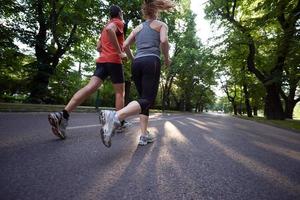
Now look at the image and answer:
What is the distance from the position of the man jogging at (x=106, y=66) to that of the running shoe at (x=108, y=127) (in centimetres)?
106

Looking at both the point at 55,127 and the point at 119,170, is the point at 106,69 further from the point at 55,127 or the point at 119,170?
the point at 119,170

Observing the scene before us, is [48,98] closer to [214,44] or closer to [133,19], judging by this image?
[133,19]

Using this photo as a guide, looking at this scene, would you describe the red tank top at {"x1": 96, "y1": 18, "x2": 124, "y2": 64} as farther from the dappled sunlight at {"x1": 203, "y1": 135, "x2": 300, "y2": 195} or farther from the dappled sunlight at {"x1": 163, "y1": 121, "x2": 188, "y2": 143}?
the dappled sunlight at {"x1": 203, "y1": 135, "x2": 300, "y2": 195}

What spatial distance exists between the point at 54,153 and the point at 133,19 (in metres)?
22.2

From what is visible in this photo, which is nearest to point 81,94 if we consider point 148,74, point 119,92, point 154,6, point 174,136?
point 119,92

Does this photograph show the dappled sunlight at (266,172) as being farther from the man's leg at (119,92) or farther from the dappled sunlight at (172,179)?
the man's leg at (119,92)

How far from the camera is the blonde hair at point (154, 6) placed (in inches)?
152

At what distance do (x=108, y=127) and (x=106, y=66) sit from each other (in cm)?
151

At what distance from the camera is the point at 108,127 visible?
3.07 meters

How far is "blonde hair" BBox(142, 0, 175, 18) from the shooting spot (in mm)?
3865

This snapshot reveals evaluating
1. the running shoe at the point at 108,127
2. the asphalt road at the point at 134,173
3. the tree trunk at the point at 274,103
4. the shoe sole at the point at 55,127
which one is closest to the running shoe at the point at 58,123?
the shoe sole at the point at 55,127

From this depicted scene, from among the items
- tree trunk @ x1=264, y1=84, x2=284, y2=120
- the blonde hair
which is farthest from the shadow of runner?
tree trunk @ x1=264, y1=84, x2=284, y2=120

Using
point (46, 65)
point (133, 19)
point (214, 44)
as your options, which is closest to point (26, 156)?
point (46, 65)

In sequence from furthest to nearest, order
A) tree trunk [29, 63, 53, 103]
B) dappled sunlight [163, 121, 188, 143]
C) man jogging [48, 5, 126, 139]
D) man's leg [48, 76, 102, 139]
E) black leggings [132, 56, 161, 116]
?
tree trunk [29, 63, 53, 103] < dappled sunlight [163, 121, 188, 143] < man jogging [48, 5, 126, 139] < man's leg [48, 76, 102, 139] < black leggings [132, 56, 161, 116]
